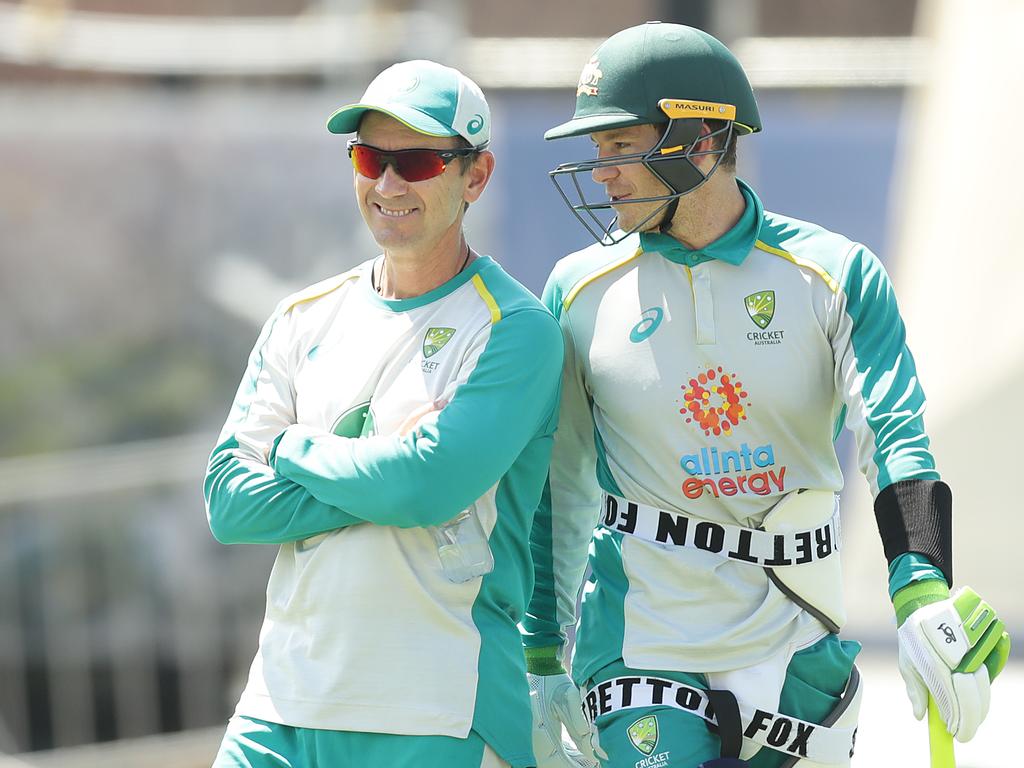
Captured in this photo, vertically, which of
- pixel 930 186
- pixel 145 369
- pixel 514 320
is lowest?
pixel 145 369

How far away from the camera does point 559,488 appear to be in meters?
3.35

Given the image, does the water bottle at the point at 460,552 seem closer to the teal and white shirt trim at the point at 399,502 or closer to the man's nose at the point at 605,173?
the teal and white shirt trim at the point at 399,502

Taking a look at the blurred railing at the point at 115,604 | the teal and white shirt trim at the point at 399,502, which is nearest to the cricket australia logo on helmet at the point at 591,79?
the teal and white shirt trim at the point at 399,502

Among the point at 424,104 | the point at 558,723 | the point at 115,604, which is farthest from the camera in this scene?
the point at 115,604

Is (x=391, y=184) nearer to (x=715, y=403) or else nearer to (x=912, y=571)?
(x=715, y=403)

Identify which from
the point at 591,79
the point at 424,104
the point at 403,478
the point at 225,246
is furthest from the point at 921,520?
the point at 225,246

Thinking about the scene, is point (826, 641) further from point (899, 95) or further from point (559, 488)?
point (899, 95)

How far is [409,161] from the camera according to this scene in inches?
121

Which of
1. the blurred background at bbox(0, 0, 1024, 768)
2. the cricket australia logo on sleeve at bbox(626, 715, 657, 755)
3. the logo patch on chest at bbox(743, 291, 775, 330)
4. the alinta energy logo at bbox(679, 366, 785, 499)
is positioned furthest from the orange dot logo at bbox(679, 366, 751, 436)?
the blurred background at bbox(0, 0, 1024, 768)

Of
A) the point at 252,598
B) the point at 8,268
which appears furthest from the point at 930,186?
the point at 8,268

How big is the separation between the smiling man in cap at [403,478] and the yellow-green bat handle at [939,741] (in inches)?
28.9

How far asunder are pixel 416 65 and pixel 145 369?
622 centimetres

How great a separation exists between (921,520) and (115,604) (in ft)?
18.8

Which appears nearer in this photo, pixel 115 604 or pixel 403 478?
pixel 403 478
